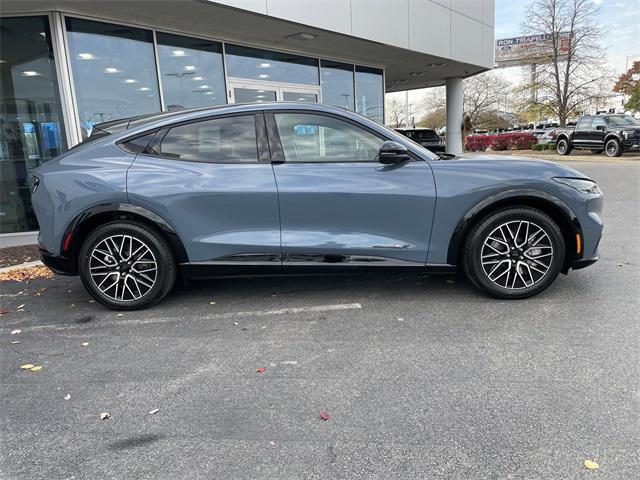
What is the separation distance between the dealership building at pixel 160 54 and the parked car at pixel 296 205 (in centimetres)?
405

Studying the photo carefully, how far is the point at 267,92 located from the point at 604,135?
17604mm

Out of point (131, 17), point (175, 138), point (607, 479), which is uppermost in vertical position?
point (131, 17)

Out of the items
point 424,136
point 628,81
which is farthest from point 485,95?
point 424,136

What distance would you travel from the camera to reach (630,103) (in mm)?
33250

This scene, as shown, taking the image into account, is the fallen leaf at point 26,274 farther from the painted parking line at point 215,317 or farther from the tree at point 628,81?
the tree at point 628,81

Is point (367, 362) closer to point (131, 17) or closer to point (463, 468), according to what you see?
point (463, 468)

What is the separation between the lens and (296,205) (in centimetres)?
393

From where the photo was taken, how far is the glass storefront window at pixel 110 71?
7.45 m

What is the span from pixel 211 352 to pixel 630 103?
39.2 metres

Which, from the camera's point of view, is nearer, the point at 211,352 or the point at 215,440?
the point at 215,440

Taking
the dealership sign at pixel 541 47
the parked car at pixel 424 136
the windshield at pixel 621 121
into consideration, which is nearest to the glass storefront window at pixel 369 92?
the parked car at pixel 424 136

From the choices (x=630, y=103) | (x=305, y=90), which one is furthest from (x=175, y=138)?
(x=630, y=103)

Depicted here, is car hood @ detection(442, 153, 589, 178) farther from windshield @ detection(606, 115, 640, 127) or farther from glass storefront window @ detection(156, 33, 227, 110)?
windshield @ detection(606, 115, 640, 127)

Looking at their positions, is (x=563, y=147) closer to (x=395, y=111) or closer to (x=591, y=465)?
(x=591, y=465)
